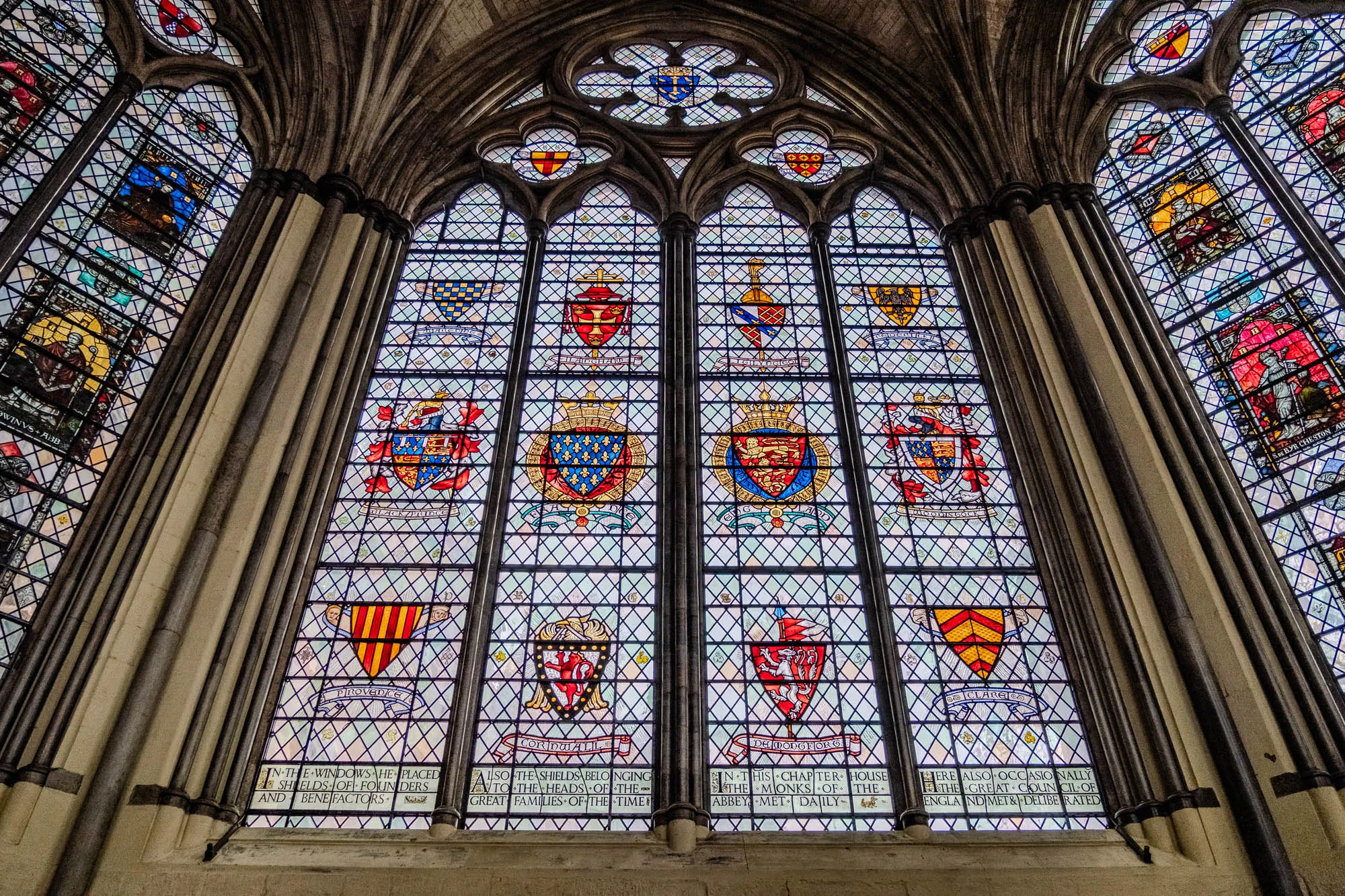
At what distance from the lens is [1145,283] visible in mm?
11094

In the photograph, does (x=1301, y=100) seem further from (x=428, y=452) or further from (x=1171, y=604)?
(x=428, y=452)

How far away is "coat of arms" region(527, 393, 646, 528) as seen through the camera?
10203 millimetres

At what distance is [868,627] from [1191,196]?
607 centimetres

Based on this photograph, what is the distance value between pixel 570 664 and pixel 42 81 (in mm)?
7099

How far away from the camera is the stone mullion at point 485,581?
820 cm

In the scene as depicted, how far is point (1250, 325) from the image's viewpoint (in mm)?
10250

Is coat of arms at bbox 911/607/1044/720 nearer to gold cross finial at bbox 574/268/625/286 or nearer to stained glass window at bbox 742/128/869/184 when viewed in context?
gold cross finial at bbox 574/268/625/286

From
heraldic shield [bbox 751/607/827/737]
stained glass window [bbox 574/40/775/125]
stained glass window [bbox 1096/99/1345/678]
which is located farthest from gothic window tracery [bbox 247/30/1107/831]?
stained glass window [bbox 574/40/775/125]

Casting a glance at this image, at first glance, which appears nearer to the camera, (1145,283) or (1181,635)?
(1181,635)

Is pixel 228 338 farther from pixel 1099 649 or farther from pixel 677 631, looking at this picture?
pixel 1099 649

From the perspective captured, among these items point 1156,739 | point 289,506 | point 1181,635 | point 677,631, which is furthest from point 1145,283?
point 289,506

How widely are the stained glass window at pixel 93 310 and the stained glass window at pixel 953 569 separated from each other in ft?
21.9

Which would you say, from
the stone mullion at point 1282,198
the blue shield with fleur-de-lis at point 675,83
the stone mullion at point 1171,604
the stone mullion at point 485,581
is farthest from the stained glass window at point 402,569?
the stone mullion at point 1282,198

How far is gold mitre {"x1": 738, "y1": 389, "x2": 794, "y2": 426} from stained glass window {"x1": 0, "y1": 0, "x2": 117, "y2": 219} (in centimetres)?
669
